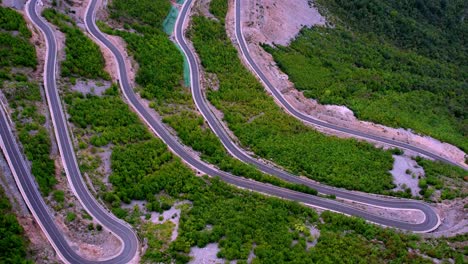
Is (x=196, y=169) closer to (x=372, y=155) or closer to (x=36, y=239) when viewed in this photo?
(x=36, y=239)

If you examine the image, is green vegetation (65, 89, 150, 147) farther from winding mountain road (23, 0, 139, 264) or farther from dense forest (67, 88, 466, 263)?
winding mountain road (23, 0, 139, 264)

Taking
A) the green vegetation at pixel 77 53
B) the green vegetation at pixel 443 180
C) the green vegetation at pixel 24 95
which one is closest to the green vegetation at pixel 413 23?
the green vegetation at pixel 443 180

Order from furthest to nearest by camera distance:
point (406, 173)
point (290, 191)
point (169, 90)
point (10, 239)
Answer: point (169, 90), point (406, 173), point (290, 191), point (10, 239)

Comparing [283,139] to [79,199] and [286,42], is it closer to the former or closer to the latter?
[79,199]

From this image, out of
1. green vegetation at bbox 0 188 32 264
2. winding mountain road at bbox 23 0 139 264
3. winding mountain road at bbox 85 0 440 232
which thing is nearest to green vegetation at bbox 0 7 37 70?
winding mountain road at bbox 23 0 139 264

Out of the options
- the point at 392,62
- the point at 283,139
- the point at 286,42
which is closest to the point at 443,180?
the point at 283,139

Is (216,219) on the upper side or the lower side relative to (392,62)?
lower

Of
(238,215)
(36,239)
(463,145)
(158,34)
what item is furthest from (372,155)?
(36,239)
